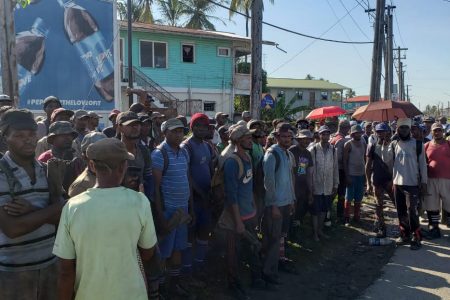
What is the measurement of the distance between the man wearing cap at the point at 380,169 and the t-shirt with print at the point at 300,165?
157 cm

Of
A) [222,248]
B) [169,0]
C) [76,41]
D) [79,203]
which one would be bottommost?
Result: [222,248]

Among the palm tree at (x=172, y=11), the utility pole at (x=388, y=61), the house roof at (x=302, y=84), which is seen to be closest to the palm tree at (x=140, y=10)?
the palm tree at (x=172, y=11)

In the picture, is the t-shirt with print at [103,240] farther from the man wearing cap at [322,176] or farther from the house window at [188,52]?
the house window at [188,52]

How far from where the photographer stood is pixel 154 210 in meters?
4.34

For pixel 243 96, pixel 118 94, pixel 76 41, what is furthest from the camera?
Result: pixel 243 96

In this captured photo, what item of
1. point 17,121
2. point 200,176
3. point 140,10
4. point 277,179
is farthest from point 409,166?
point 140,10

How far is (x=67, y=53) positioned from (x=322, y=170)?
9382 mm

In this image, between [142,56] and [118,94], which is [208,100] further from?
[118,94]

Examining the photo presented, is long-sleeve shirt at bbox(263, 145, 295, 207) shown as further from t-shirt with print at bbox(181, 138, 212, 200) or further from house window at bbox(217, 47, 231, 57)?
house window at bbox(217, 47, 231, 57)

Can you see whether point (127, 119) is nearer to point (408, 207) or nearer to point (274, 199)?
point (274, 199)

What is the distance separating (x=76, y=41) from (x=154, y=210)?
10.5 m

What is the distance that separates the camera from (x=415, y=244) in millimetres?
6980

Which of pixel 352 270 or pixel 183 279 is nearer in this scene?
pixel 183 279

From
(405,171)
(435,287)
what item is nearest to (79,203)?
(435,287)
